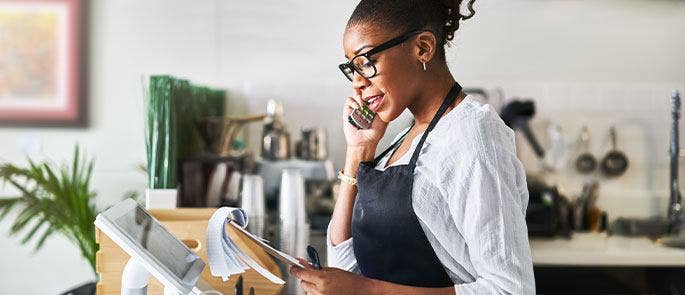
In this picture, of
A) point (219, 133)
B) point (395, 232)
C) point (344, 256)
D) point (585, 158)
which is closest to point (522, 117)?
point (585, 158)

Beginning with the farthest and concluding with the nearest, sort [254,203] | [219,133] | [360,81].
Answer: [219,133] → [254,203] → [360,81]

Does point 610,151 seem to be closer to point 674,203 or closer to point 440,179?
point 674,203

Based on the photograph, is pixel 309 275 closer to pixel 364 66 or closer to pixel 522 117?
pixel 364 66

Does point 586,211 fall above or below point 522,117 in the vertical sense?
below

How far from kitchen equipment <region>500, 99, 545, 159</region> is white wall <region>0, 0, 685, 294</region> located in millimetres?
100

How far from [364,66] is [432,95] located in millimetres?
143

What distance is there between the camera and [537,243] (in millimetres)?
3322

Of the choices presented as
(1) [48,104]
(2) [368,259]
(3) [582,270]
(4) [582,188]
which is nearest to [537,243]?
(3) [582,270]

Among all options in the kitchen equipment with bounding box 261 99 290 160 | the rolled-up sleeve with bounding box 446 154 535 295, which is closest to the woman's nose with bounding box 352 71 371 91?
the rolled-up sleeve with bounding box 446 154 535 295

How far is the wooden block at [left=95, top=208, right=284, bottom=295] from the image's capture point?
1.87 m

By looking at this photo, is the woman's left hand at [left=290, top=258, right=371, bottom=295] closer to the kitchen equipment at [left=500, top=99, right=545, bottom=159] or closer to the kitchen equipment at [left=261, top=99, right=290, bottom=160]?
the kitchen equipment at [left=261, top=99, right=290, bottom=160]

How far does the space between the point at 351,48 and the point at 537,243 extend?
6.48ft

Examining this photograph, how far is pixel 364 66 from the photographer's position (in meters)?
1.55

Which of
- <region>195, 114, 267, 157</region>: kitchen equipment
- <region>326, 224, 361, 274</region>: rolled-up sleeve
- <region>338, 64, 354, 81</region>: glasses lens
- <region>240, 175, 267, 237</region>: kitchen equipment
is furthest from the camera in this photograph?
<region>195, 114, 267, 157</region>: kitchen equipment
